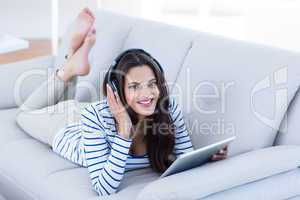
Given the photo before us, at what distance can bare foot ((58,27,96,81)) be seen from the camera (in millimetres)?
2373

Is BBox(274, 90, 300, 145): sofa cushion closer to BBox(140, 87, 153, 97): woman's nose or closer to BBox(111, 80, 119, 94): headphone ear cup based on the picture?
BBox(140, 87, 153, 97): woman's nose

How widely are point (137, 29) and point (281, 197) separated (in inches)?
41.2

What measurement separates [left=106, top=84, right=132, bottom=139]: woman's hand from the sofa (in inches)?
7.4

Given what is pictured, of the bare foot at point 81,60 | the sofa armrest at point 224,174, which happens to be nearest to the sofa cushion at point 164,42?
the bare foot at point 81,60

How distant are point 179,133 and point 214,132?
12 centimetres

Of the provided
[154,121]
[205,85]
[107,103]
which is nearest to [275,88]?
[205,85]

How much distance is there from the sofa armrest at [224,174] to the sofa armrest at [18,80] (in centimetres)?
129

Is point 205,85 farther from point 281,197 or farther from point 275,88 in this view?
point 281,197

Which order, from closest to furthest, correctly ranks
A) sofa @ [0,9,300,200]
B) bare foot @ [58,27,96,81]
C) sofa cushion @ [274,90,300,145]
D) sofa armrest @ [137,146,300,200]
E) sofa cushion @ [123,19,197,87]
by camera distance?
sofa armrest @ [137,146,300,200], sofa @ [0,9,300,200], sofa cushion @ [274,90,300,145], sofa cushion @ [123,19,197,87], bare foot @ [58,27,96,81]

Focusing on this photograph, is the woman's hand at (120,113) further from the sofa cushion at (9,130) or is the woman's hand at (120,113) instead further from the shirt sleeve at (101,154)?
the sofa cushion at (9,130)

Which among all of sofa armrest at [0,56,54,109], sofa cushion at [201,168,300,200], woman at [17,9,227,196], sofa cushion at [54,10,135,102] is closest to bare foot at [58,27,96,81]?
sofa cushion at [54,10,135,102]

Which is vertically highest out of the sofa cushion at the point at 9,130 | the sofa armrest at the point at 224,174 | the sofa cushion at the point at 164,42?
the sofa cushion at the point at 164,42

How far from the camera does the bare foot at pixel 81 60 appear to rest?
2373 mm

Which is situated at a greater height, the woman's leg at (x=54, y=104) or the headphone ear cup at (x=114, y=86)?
the headphone ear cup at (x=114, y=86)
